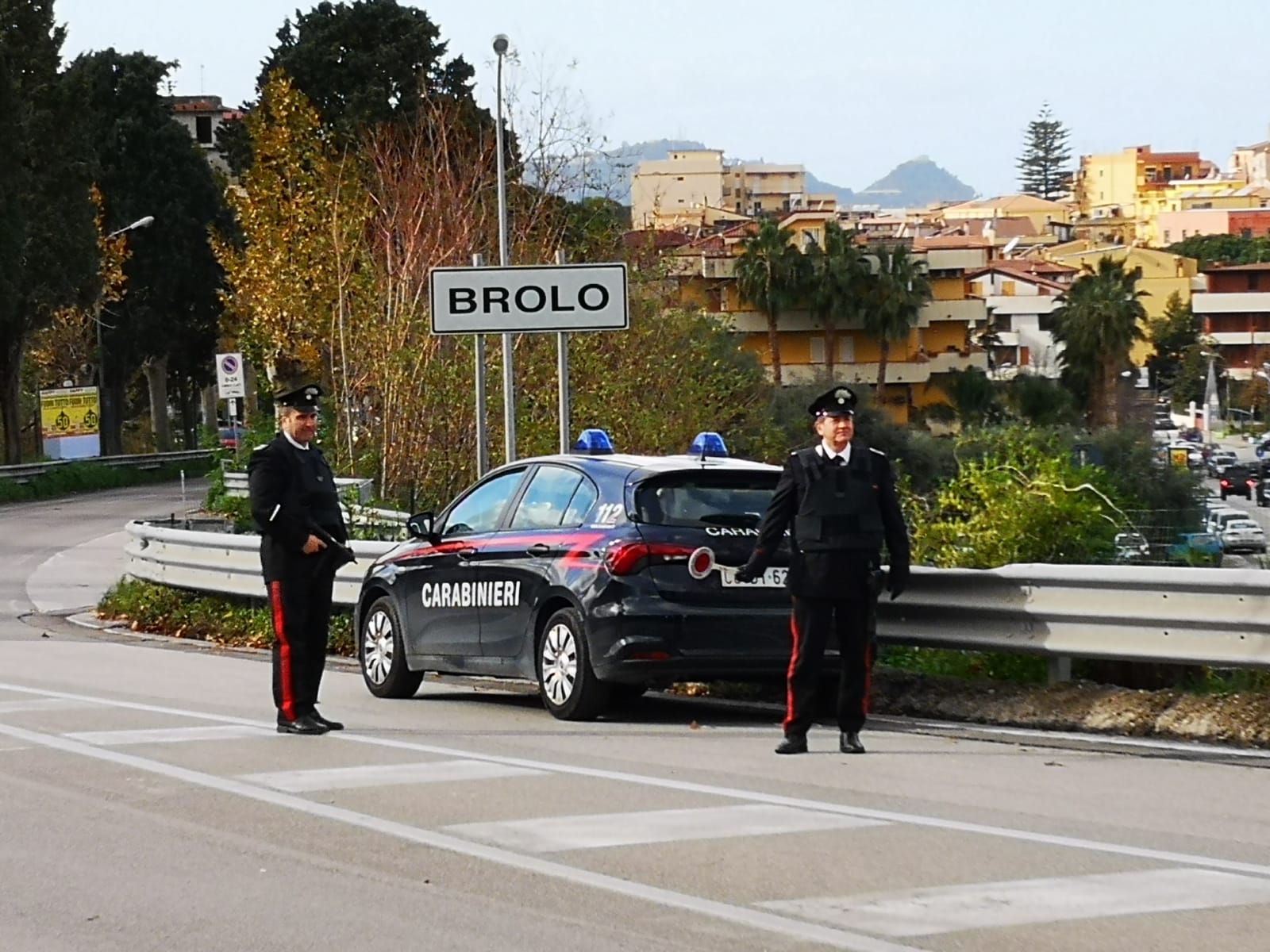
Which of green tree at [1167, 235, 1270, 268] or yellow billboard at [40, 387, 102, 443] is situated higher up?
green tree at [1167, 235, 1270, 268]

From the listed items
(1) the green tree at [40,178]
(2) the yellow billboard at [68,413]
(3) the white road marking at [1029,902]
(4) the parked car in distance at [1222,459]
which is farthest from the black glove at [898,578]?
(4) the parked car in distance at [1222,459]

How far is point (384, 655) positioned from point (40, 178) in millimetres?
42935

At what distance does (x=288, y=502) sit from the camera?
38.4 feet

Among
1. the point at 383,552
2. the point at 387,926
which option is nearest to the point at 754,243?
the point at 383,552

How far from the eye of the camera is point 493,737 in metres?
11.4

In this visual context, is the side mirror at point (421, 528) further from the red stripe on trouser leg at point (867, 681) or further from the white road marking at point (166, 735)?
the red stripe on trouser leg at point (867, 681)

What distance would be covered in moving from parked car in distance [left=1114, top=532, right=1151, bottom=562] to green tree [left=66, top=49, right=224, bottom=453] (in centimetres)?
5625

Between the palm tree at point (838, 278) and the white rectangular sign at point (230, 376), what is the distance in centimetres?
4279

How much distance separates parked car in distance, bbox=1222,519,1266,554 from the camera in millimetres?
13016

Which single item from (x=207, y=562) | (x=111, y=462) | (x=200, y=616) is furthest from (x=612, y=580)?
(x=111, y=462)

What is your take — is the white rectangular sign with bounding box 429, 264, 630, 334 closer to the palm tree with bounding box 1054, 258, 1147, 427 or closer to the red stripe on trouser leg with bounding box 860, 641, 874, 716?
the red stripe on trouser leg with bounding box 860, 641, 874, 716

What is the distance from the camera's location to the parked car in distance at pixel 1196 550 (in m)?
12.8

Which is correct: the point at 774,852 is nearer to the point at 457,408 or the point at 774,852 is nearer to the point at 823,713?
the point at 823,713

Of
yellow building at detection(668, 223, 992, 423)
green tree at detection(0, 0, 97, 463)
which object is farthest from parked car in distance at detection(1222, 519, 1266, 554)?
yellow building at detection(668, 223, 992, 423)
